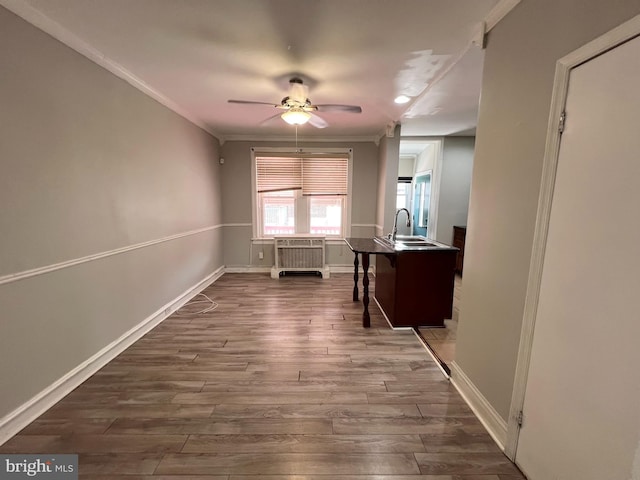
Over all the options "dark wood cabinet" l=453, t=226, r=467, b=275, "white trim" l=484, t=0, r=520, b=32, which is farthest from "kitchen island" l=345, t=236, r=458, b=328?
"dark wood cabinet" l=453, t=226, r=467, b=275

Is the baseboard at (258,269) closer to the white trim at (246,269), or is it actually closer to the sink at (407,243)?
the white trim at (246,269)

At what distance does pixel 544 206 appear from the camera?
1.24 meters

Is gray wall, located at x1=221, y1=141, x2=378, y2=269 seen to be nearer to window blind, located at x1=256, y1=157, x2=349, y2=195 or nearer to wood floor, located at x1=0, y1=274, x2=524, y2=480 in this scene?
window blind, located at x1=256, y1=157, x2=349, y2=195

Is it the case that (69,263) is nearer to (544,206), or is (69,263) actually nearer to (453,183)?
(544,206)

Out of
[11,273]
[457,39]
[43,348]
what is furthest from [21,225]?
[457,39]

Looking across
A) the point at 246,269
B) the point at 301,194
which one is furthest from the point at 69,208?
the point at 301,194

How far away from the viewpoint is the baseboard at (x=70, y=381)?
156 cm

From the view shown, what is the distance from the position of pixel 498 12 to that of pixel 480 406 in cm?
239

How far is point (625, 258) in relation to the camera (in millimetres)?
914

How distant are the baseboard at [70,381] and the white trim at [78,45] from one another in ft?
7.55

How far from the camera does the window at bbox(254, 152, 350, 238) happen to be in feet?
16.4

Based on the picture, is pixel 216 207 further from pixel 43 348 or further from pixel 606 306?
pixel 606 306

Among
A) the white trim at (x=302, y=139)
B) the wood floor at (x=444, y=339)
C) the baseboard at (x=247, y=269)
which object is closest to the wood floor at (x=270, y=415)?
the wood floor at (x=444, y=339)

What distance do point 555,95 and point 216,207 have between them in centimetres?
457
